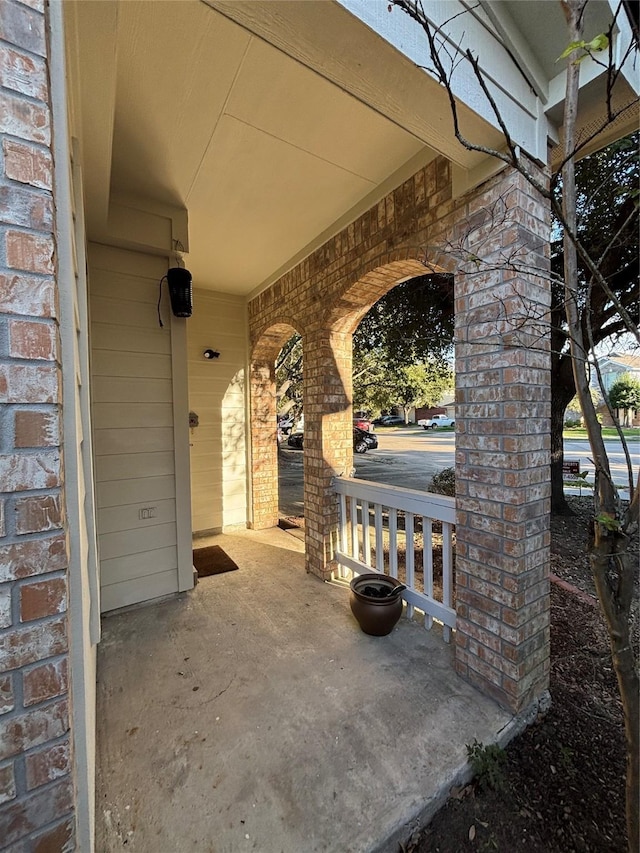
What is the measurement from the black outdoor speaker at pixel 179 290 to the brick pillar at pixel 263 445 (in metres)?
1.79

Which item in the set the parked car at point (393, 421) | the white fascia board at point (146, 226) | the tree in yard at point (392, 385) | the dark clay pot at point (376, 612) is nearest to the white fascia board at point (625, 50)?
the white fascia board at point (146, 226)

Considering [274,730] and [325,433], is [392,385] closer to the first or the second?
[325,433]

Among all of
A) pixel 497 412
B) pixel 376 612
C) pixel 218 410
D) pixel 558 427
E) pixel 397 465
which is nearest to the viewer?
pixel 497 412

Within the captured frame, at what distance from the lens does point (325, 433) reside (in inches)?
127

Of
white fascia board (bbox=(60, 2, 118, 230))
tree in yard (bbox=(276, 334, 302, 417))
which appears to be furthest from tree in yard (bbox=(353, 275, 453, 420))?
white fascia board (bbox=(60, 2, 118, 230))

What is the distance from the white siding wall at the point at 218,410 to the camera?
438 centimetres

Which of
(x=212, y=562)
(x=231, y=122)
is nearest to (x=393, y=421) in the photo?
(x=212, y=562)

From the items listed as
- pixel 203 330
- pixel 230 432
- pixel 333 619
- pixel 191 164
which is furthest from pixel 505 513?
pixel 203 330

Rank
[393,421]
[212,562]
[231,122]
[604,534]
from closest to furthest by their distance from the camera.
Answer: [604,534] → [231,122] → [212,562] → [393,421]

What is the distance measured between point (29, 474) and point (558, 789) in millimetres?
2175

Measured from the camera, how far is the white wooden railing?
2.29m

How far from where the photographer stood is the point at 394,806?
4.44 feet

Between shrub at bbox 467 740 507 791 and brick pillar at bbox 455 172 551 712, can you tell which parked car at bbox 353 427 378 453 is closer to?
brick pillar at bbox 455 172 551 712

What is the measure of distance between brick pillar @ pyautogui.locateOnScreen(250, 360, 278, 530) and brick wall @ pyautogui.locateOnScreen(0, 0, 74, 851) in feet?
12.9
